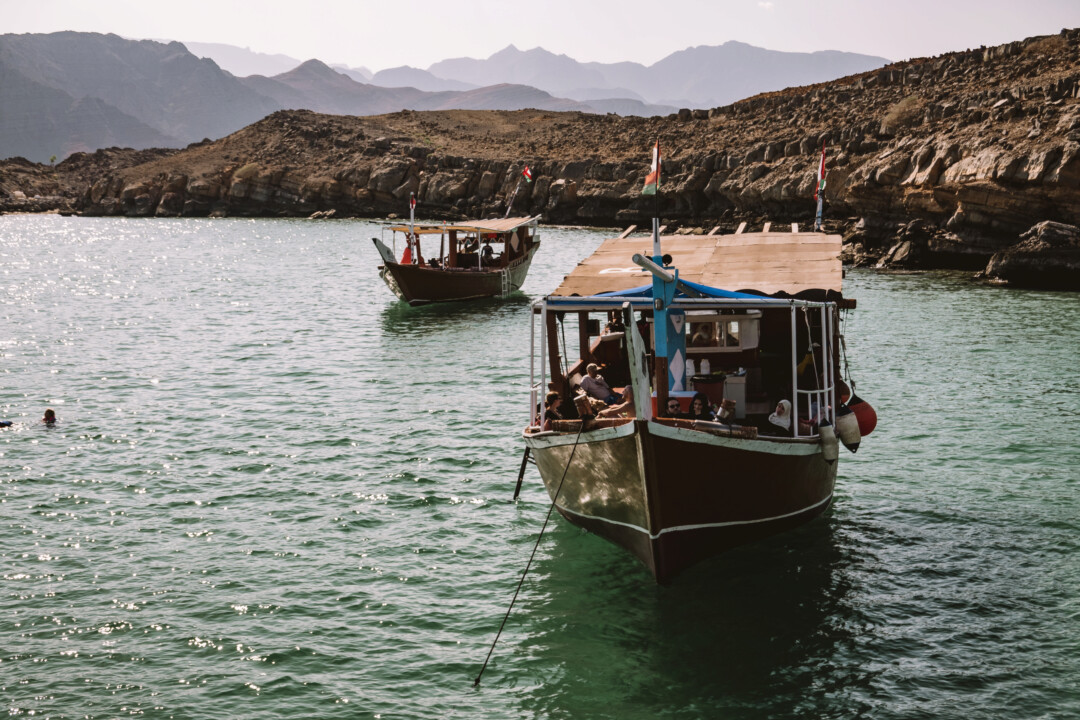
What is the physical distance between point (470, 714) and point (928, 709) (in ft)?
18.1

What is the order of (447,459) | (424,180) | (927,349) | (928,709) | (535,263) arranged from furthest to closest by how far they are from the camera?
(424,180), (535,263), (927,349), (447,459), (928,709)

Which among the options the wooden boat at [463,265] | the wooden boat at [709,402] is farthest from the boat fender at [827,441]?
the wooden boat at [463,265]

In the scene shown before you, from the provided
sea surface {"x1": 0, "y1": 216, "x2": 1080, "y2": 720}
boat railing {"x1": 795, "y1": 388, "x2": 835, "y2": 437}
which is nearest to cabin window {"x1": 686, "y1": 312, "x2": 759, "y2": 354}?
boat railing {"x1": 795, "y1": 388, "x2": 835, "y2": 437}

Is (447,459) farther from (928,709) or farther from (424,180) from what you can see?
(424,180)

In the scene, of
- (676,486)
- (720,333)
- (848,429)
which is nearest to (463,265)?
(720,333)

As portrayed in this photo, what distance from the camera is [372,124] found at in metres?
142

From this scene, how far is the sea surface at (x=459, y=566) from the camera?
472 inches

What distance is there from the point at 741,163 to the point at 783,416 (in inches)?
2846

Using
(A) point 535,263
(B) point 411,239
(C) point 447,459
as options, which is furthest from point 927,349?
(A) point 535,263

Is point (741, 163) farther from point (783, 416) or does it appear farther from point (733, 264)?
point (783, 416)

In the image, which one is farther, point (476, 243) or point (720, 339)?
point (476, 243)

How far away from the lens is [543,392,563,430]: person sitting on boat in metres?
15.9

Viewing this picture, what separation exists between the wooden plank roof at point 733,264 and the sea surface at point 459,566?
14.3 feet

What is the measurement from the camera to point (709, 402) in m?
15.7
